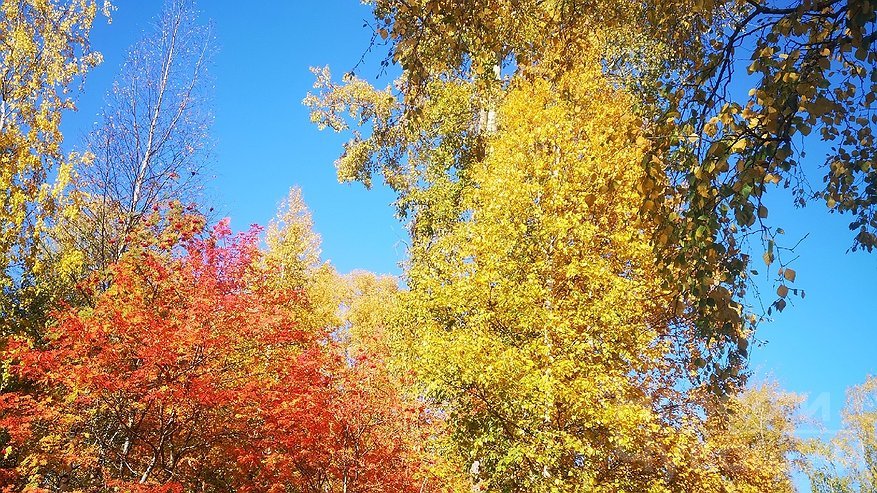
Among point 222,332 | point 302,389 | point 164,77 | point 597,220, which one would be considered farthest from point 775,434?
point 164,77

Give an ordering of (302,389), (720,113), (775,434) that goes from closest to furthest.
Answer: (720,113) → (302,389) → (775,434)

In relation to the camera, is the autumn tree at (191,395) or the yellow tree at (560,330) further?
the yellow tree at (560,330)

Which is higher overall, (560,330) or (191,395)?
(560,330)

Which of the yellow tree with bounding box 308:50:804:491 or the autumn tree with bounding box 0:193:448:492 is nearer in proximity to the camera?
the autumn tree with bounding box 0:193:448:492

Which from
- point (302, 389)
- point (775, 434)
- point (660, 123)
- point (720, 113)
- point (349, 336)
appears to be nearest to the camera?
point (720, 113)

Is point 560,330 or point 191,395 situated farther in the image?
point 560,330

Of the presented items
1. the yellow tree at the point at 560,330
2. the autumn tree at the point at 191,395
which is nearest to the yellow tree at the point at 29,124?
the autumn tree at the point at 191,395

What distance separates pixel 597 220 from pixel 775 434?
60.7 feet

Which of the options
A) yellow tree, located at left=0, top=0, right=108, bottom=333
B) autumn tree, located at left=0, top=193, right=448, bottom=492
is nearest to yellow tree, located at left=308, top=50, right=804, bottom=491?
autumn tree, located at left=0, top=193, right=448, bottom=492

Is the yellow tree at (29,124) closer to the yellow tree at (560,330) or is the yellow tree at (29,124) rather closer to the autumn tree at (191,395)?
the autumn tree at (191,395)

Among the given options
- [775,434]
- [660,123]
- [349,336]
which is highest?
[349,336]

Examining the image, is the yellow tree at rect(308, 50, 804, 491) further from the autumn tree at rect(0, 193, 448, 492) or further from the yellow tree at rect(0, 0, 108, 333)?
the yellow tree at rect(0, 0, 108, 333)

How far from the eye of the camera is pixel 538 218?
8.83 m

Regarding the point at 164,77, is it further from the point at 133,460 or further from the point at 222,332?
the point at 133,460
